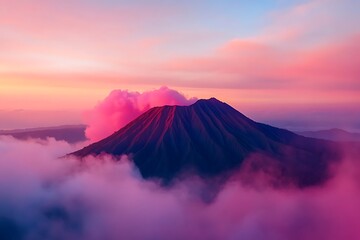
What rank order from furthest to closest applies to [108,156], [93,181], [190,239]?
[93,181]
[108,156]
[190,239]

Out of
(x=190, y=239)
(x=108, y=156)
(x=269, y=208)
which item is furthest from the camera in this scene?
(x=269, y=208)

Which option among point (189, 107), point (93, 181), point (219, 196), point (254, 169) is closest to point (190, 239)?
point (219, 196)

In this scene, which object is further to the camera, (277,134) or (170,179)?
(277,134)

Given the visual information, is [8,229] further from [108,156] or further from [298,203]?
[298,203]

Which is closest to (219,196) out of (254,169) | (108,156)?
(254,169)

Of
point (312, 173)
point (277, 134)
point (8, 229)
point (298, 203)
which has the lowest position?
point (8, 229)

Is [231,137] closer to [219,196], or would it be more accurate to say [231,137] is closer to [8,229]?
[219,196]

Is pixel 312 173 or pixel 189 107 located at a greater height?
pixel 189 107
